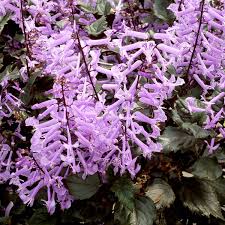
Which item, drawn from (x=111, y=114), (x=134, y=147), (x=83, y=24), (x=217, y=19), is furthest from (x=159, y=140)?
(x=83, y=24)

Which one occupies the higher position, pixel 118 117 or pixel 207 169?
pixel 118 117

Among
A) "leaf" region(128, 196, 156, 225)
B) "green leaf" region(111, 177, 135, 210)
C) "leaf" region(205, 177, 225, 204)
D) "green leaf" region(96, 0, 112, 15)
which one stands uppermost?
"green leaf" region(96, 0, 112, 15)

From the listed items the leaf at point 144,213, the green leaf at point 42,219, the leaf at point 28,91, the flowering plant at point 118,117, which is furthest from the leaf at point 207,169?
the leaf at point 28,91

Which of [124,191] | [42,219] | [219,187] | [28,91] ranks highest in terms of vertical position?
[28,91]

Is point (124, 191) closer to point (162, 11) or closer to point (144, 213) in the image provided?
point (144, 213)

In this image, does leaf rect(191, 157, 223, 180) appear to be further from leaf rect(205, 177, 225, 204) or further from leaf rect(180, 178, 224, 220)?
leaf rect(205, 177, 225, 204)

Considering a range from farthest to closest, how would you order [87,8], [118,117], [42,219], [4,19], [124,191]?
[87,8], [4,19], [42,219], [124,191], [118,117]

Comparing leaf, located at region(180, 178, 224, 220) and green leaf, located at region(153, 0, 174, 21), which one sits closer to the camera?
leaf, located at region(180, 178, 224, 220)

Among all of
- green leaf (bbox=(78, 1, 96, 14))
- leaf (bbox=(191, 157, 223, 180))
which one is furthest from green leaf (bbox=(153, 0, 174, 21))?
leaf (bbox=(191, 157, 223, 180))

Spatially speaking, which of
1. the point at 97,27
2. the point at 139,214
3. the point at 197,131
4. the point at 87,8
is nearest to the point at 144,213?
the point at 139,214
